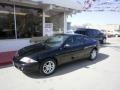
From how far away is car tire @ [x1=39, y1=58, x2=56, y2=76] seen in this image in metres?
5.30

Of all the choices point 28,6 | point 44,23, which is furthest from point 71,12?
point 28,6

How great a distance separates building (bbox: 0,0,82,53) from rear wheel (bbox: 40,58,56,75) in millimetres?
4946

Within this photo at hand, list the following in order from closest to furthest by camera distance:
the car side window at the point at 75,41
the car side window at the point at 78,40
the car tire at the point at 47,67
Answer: the car tire at the point at 47,67
the car side window at the point at 75,41
the car side window at the point at 78,40

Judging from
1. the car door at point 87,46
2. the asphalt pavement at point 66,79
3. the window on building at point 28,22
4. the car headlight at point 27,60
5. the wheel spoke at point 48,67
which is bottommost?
the asphalt pavement at point 66,79

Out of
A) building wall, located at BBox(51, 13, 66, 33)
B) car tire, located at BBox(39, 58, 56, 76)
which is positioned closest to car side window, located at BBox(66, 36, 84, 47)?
car tire, located at BBox(39, 58, 56, 76)

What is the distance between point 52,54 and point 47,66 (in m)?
0.48

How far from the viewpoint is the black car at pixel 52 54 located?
5.14 meters

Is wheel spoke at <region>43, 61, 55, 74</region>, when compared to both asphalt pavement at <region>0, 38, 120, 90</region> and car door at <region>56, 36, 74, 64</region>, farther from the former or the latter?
car door at <region>56, 36, 74, 64</region>

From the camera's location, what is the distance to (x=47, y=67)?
5.46 metres

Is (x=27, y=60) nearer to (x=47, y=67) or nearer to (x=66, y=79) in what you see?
(x=47, y=67)

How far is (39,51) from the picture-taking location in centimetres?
555

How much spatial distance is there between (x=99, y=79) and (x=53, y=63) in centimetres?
178

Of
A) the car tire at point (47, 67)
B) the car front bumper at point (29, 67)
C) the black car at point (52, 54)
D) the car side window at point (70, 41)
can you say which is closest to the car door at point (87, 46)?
the black car at point (52, 54)

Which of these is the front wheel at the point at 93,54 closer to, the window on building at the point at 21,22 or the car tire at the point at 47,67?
the car tire at the point at 47,67
